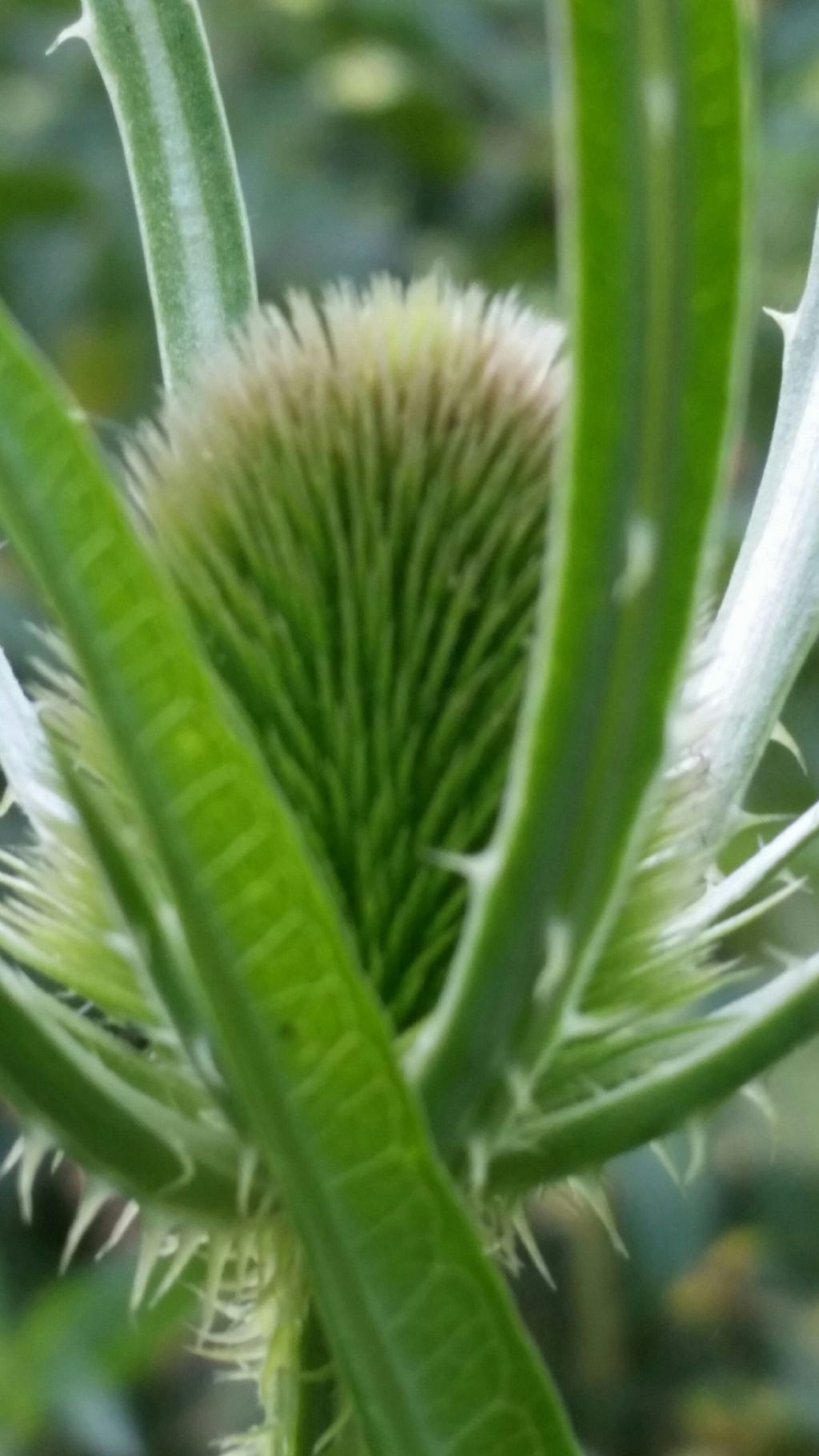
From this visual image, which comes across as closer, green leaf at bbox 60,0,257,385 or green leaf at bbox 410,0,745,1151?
green leaf at bbox 410,0,745,1151

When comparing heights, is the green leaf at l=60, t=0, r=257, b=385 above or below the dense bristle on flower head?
above

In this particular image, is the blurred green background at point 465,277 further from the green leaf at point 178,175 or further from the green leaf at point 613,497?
the green leaf at point 613,497

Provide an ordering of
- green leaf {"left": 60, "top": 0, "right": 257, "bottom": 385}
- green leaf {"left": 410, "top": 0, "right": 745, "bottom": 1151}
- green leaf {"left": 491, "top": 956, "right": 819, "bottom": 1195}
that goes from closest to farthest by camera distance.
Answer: green leaf {"left": 410, "top": 0, "right": 745, "bottom": 1151}, green leaf {"left": 491, "top": 956, "right": 819, "bottom": 1195}, green leaf {"left": 60, "top": 0, "right": 257, "bottom": 385}

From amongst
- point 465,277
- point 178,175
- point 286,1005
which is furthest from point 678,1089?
point 465,277

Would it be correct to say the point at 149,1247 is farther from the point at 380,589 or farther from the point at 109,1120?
the point at 380,589

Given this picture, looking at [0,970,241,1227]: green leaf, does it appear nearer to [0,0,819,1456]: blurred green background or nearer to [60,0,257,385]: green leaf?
[60,0,257,385]: green leaf

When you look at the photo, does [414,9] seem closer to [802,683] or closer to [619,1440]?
[802,683]

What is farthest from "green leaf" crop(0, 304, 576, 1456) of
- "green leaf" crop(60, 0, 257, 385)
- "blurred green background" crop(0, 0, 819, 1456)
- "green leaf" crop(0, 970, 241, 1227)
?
"blurred green background" crop(0, 0, 819, 1456)
